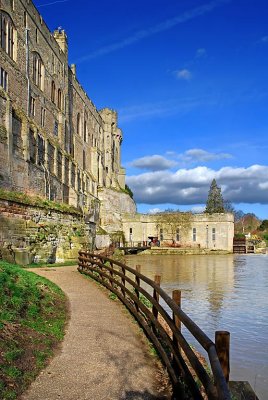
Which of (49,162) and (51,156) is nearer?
(49,162)

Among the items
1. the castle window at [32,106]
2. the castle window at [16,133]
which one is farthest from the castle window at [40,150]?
the castle window at [16,133]

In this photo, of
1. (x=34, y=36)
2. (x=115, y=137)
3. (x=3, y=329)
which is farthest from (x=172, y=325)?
(x=115, y=137)

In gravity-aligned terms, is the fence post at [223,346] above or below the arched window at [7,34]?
below

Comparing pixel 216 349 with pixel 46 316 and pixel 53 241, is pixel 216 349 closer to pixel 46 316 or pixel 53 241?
pixel 46 316

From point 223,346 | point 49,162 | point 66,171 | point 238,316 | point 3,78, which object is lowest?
point 238,316

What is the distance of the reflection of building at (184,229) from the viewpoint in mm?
69875

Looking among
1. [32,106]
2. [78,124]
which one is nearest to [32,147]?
[32,106]

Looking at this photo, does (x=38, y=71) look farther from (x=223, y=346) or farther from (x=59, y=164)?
(x=223, y=346)

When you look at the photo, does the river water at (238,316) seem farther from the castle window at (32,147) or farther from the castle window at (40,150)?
the castle window at (40,150)

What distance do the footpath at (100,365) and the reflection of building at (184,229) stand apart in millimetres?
60923

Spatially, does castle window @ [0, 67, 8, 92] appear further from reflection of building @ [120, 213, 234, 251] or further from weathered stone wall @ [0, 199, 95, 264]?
reflection of building @ [120, 213, 234, 251]

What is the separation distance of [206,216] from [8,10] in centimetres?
4754

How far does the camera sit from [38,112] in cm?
4075

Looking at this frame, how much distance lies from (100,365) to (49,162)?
34532 millimetres
